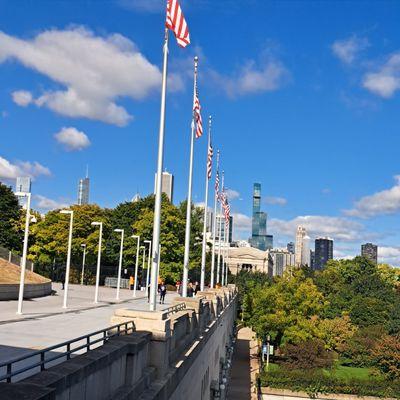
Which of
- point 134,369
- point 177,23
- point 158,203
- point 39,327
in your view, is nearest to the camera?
point 134,369

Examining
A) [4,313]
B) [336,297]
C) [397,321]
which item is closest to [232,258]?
[336,297]

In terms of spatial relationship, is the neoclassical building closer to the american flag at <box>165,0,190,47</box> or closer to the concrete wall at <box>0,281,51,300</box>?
the concrete wall at <box>0,281,51,300</box>

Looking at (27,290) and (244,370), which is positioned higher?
(27,290)

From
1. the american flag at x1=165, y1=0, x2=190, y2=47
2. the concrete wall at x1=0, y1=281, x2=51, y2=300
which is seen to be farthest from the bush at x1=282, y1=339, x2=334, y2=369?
the american flag at x1=165, y1=0, x2=190, y2=47

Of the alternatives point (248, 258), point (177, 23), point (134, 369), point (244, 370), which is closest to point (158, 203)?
point (134, 369)

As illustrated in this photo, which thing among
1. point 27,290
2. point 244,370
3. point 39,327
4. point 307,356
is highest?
point 27,290

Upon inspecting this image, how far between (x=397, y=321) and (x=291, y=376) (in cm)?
2236

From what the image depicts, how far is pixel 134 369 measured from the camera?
11664 mm

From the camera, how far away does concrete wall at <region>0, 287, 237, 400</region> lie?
7.50m

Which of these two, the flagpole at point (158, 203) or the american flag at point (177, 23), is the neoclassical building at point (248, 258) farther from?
the flagpole at point (158, 203)

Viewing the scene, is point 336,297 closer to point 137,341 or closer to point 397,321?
point 397,321

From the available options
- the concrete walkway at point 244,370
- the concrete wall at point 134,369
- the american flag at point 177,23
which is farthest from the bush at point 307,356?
the american flag at point 177,23

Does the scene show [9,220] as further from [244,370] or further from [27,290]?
[27,290]

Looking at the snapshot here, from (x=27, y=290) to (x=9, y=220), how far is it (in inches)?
1740
